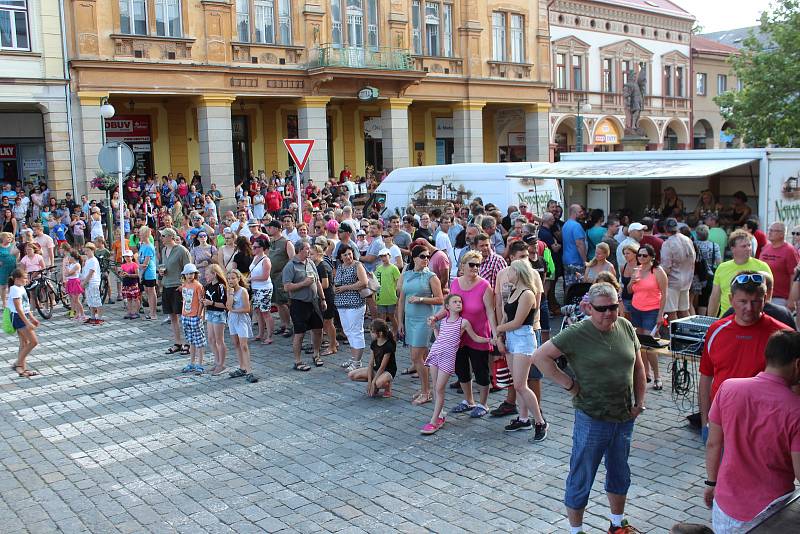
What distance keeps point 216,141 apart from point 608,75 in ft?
81.1

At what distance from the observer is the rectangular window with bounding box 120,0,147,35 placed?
2608 centimetres

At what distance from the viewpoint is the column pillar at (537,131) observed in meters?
38.1

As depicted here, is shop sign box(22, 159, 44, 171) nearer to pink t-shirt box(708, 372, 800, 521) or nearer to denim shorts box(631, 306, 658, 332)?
denim shorts box(631, 306, 658, 332)

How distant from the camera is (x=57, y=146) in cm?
2531

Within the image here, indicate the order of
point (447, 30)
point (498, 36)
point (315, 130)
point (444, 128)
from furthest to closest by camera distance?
1. point (444, 128)
2. point (498, 36)
3. point (447, 30)
4. point (315, 130)

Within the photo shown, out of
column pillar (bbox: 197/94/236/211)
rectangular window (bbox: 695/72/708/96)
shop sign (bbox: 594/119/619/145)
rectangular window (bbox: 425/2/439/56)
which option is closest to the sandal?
column pillar (bbox: 197/94/236/211)

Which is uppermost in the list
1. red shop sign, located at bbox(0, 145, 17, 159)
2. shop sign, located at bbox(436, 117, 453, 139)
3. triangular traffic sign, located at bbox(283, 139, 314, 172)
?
shop sign, located at bbox(436, 117, 453, 139)

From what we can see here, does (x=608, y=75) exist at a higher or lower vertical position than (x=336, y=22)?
lower

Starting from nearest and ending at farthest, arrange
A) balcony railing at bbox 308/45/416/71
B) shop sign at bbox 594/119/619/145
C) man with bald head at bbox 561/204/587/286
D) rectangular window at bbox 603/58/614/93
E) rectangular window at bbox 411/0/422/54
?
man with bald head at bbox 561/204/587/286
balcony railing at bbox 308/45/416/71
rectangular window at bbox 411/0/422/54
shop sign at bbox 594/119/619/145
rectangular window at bbox 603/58/614/93

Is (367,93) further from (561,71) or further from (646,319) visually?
(646,319)

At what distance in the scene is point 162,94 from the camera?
88.8 ft

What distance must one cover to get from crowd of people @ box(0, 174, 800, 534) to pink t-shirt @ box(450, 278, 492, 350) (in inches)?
0.6

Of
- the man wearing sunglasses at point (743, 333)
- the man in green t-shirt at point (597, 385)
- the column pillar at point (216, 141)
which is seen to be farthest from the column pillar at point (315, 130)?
the man wearing sunglasses at point (743, 333)

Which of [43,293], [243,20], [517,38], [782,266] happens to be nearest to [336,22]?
[243,20]
